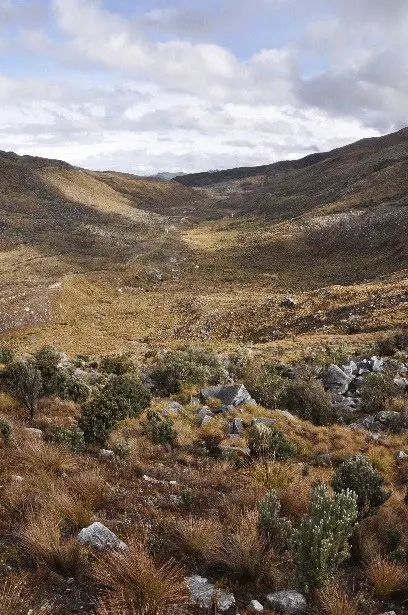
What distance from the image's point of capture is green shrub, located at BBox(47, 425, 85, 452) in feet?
30.3

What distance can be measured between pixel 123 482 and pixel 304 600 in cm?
377

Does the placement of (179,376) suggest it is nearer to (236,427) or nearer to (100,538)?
(236,427)

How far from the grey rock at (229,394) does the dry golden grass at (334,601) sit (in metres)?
9.69

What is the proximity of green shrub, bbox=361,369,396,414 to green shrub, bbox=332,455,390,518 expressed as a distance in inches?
282

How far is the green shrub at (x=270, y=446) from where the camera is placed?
405 inches

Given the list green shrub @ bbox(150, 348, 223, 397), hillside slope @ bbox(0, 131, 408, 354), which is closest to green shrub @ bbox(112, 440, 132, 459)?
green shrub @ bbox(150, 348, 223, 397)

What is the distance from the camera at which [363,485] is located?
7707mm

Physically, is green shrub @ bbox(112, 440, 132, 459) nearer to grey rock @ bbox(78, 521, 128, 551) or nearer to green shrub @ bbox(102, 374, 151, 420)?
green shrub @ bbox(102, 374, 151, 420)

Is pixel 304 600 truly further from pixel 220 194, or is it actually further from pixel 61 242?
pixel 220 194

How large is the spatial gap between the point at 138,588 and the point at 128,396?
8.92 metres

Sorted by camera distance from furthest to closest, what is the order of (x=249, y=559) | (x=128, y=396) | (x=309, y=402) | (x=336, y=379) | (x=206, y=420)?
1. (x=336, y=379)
2. (x=309, y=402)
3. (x=128, y=396)
4. (x=206, y=420)
5. (x=249, y=559)

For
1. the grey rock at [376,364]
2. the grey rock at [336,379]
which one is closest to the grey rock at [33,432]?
the grey rock at [336,379]

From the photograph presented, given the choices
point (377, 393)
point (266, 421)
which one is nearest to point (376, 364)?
point (377, 393)

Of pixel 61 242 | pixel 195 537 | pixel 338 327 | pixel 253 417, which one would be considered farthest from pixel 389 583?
pixel 61 242
